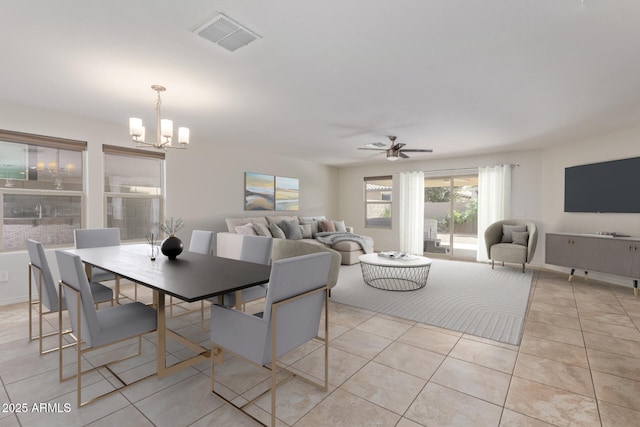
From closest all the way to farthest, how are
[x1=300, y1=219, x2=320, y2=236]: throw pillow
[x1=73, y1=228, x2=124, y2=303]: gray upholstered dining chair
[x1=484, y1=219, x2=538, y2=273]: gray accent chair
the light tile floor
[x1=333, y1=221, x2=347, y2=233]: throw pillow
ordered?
the light tile floor < [x1=73, y1=228, x2=124, y2=303]: gray upholstered dining chair < [x1=484, y1=219, x2=538, y2=273]: gray accent chair < [x1=300, y1=219, x2=320, y2=236]: throw pillow < [x1=333, y1=221, x2=347, y2=233]: throw pillow

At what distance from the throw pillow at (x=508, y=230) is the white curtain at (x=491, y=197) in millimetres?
410

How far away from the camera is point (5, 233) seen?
352 cm

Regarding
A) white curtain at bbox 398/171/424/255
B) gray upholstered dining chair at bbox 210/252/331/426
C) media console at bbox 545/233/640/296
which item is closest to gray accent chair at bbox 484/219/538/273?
media console at bbox 545/233/640/296

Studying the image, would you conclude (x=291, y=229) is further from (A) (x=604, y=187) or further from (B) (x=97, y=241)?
(A) (x=604, y=187)

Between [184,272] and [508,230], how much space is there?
228 inches

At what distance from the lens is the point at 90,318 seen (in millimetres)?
1693

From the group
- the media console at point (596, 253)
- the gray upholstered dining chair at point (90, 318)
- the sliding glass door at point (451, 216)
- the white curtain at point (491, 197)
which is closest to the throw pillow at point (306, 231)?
the sliding glass door at point (451, 216)

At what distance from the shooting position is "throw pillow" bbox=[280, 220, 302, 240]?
6.09m

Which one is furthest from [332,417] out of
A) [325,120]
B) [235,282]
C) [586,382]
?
[325,120]

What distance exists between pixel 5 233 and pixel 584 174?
8.14m

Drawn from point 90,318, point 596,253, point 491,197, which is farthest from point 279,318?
point 491,197

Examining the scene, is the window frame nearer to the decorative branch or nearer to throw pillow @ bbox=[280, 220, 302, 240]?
throw pillow @ bbox=[280, 220, 302, 240]

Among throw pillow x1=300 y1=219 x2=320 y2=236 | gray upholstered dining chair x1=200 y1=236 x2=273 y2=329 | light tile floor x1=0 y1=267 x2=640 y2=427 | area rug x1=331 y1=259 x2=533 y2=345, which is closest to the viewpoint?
light tile floor x1=0 y1=267 x2=640 y2=427

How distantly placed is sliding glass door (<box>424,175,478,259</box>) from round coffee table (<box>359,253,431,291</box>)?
7.82 feet
